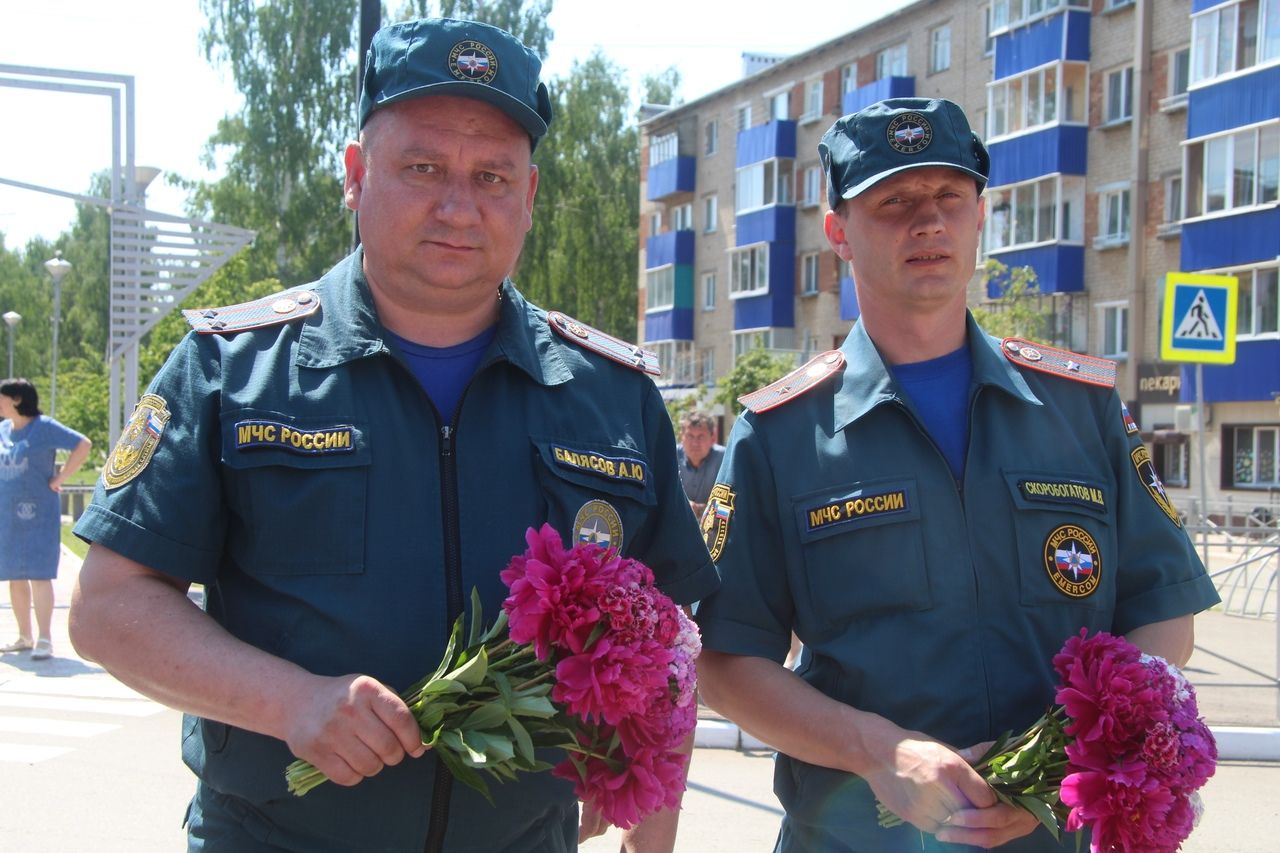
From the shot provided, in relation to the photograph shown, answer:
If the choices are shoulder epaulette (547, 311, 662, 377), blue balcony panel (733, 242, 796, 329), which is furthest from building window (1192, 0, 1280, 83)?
shoulder epaulette (547, 311, 662, 377)

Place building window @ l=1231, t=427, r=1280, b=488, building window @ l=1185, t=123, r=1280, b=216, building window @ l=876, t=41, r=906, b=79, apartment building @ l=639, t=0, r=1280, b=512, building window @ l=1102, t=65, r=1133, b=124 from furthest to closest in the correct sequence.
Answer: building window @ l=876, t=41, r=906, b=79 < building window @ l=1102, t=65, r=1133, b=124 < building window @ l=1231, t=427, r=1280, b=488 < apartment building @ l=639, t=0, r=1280, b=512 < building window @ l=1185, t=123, r=1280, b=216

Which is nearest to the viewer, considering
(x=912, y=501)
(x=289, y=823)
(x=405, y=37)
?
(x=289, y=823)

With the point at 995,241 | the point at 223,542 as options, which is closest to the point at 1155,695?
the point at 223,542

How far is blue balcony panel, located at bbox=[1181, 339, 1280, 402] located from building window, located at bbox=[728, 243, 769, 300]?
16.6 metres

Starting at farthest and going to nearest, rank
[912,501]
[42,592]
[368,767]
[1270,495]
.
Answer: [1270,495] < [42,592] < [912,501] < [368,767]

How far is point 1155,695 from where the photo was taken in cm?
232

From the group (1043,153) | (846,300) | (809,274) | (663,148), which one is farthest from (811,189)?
(1043,153)

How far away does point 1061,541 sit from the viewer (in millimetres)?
2781

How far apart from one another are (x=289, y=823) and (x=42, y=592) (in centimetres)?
869

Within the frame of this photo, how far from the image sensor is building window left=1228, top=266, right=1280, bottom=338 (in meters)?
27.7

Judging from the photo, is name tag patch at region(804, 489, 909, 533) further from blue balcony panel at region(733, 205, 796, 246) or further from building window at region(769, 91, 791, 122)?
building window at region(769, 91, 791, 122)

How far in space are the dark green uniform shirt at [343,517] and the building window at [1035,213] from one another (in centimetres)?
3145

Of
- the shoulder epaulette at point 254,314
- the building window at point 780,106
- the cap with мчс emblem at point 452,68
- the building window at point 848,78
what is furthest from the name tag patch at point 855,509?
the building window at point 780,106

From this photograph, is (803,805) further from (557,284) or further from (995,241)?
(557,284)
